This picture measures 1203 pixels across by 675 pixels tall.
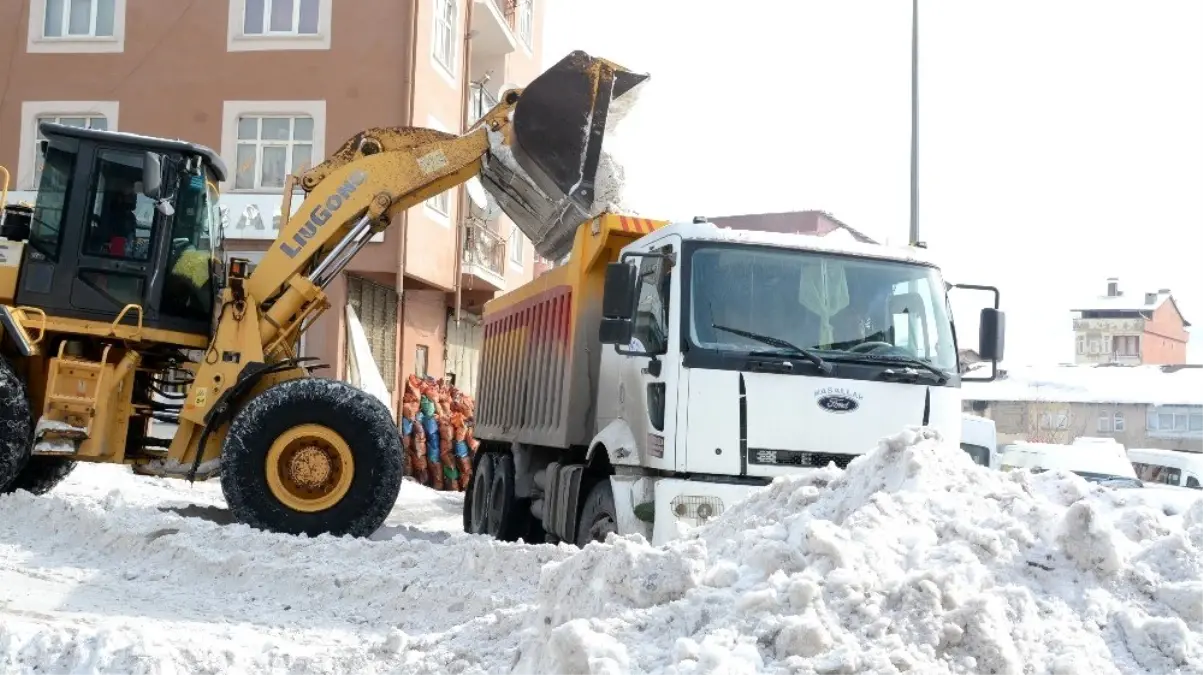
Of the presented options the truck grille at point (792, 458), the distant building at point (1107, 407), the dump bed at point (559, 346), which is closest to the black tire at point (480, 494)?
the dump bed at point (559, 346)

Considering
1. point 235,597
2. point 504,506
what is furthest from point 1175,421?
point 235,597

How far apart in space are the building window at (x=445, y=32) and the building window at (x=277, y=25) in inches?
80.3

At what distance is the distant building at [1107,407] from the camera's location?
5072cm

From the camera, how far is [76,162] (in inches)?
375

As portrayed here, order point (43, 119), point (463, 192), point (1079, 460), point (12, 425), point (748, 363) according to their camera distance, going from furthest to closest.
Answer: point (1079, 460)
point (463, 192)
point (43, 119)
point (12, 425)
point (748, 363)

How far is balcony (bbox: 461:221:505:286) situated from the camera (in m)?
23.3

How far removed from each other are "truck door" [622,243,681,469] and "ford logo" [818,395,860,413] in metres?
0.89

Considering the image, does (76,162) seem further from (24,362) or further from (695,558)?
(695,558)

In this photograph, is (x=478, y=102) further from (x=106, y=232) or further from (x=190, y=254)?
(x=106, y=232)

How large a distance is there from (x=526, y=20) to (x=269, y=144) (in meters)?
11.1

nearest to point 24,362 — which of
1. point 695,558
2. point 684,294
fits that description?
point 684,294

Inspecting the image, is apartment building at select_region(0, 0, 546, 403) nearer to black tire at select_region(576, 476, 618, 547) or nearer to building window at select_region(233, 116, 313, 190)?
building window at select_region(233, 116, 313, 190)

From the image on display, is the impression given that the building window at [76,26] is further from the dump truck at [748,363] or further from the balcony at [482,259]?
the dump truck at [748,363]

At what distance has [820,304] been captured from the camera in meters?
7.54
